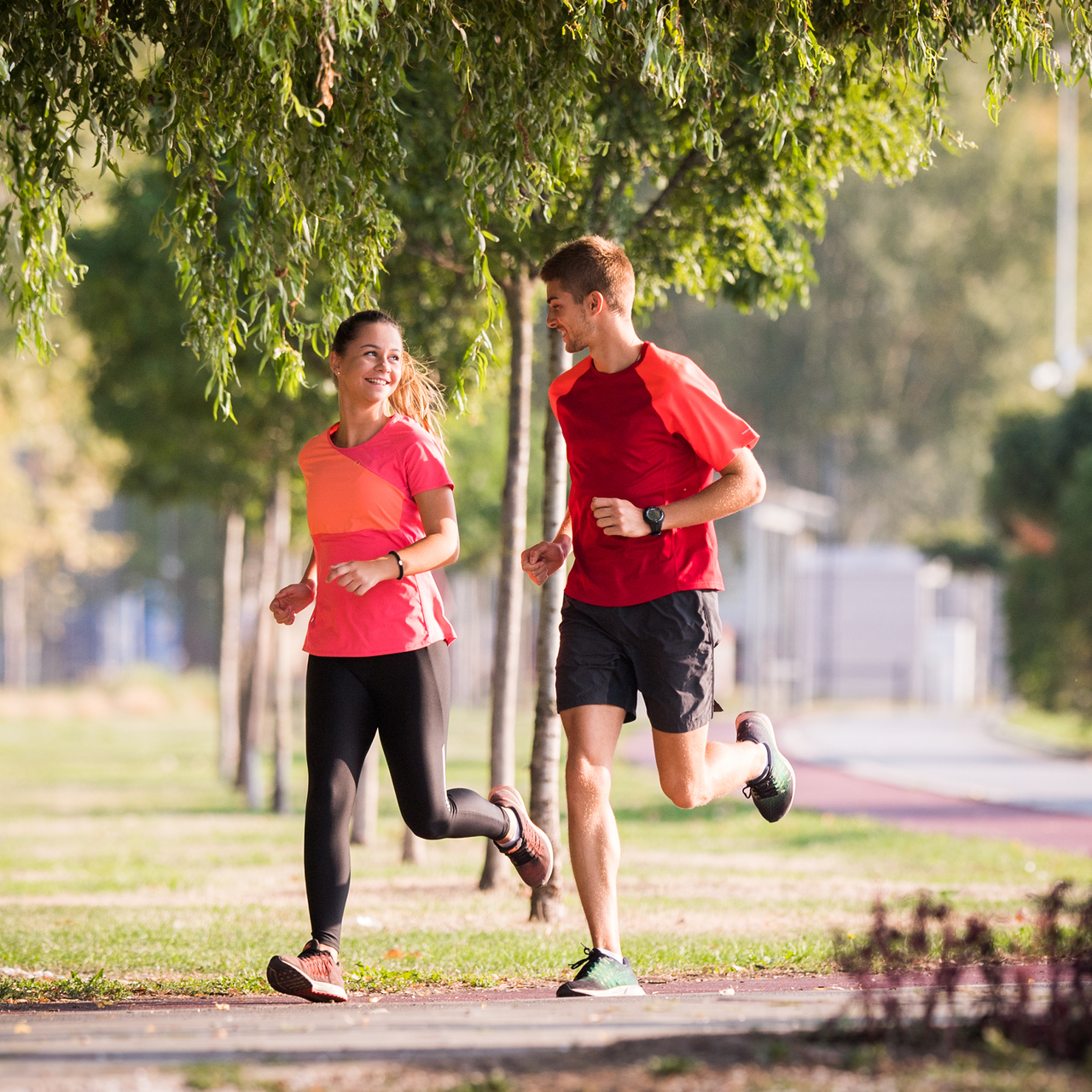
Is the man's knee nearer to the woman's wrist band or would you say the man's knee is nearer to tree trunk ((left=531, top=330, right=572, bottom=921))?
the woman's wrist band

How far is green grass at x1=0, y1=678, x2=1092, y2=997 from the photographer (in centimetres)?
607

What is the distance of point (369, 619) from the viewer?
4902 mm

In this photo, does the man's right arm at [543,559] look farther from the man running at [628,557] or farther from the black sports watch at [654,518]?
the black sports watch at [654,518]

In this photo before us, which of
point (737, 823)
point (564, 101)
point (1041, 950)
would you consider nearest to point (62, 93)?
point (564, 101)

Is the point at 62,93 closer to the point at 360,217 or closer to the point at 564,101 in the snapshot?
the point at 360,217

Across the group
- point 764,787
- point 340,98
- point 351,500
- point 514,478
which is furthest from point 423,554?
point 514,478

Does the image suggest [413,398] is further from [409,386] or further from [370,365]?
[370,365]

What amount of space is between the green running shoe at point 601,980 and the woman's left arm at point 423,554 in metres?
1.23

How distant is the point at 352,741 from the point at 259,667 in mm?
13835

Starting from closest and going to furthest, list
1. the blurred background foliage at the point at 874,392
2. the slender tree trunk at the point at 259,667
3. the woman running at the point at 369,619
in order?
the woman running at the point at 369,619 < the blurred background foliage at the point at 874,392 < the slender tree trunk at the point at 259,667

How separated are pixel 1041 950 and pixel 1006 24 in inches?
127

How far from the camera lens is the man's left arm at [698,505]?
15.4ft

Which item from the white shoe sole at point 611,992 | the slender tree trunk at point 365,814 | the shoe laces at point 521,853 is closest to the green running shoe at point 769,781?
the shoe laces at point 521,853

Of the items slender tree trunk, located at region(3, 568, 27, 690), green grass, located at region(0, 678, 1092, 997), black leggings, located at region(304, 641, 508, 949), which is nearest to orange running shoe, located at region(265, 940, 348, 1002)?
black leggings, located at region(304, 641, 508, 949)
